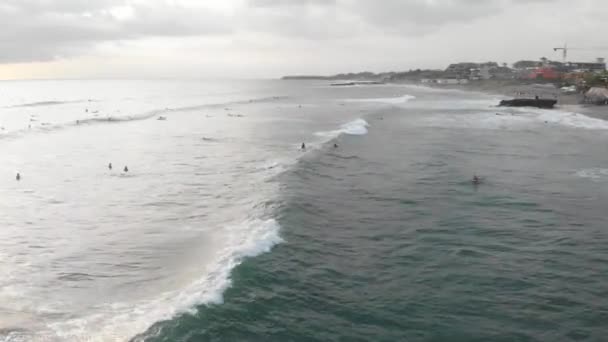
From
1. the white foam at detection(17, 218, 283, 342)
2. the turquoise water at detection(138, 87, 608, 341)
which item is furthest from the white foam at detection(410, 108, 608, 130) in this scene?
the white foam at detection(17, 218, 283, 342)

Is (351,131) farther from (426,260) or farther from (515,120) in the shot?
(426,260)

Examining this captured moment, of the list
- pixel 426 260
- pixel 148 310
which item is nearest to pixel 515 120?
pixel 426 260

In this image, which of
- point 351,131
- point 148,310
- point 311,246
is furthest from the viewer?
point 351,131

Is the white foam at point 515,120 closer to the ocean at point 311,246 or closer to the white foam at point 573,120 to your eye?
the white foam at point 573,120

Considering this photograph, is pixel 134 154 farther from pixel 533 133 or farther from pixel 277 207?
pixel 533 133

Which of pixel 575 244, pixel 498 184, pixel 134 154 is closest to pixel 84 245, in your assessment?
pixel 575 244

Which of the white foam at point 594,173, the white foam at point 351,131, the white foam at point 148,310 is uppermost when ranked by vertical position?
the white foam at point 351,131

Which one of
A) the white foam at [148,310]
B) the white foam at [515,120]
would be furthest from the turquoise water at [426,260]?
the white foam at [515,120]

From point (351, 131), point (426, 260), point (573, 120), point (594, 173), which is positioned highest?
point (573, 120)

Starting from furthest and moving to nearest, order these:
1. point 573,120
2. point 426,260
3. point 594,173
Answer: point 573,120
point 594,173
point 426,260
